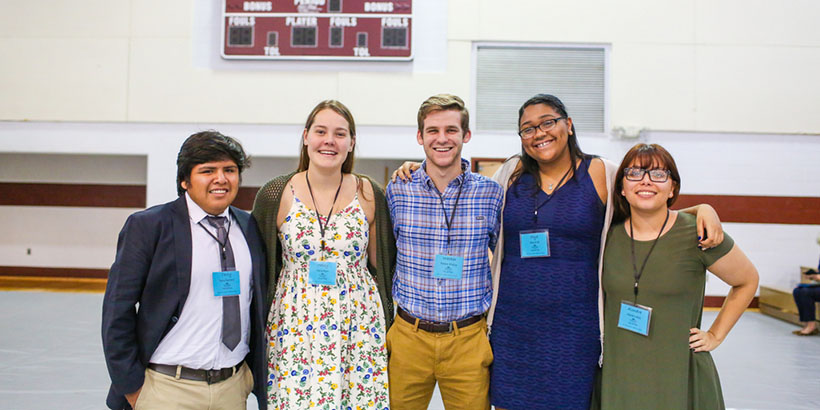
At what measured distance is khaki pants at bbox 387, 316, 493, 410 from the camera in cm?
187

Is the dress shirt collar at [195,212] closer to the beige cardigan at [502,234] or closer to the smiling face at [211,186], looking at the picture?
the smiling face at [211,186]

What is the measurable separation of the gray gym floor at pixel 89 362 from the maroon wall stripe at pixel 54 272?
2.14 meters

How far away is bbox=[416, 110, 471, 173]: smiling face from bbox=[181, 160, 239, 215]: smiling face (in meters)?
0.78

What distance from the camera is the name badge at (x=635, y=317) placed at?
167 cm

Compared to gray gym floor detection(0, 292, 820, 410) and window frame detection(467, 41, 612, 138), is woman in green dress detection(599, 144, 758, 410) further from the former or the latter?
window frame detection(467, 41, 612, 138)

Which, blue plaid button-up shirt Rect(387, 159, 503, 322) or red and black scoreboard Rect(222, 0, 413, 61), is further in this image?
red and black scoreboard Rect(222, 0, 413, 61)

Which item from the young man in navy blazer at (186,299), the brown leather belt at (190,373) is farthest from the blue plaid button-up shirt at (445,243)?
the brown leather belt at (190,373)

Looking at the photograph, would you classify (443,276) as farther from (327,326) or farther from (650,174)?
(650,174)

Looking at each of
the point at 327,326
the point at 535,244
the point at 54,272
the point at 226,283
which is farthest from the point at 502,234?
the point at 54,272

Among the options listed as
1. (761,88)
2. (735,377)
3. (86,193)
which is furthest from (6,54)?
(761,88)

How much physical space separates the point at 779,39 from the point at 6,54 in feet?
39.2

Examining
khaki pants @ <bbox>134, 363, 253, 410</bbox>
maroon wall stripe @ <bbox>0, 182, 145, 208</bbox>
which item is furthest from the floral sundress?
maroon wall stripe @ <bbox>0, 182, 145, 208</bbox>

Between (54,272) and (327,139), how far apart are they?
8971 mm

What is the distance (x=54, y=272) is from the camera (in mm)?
8367
